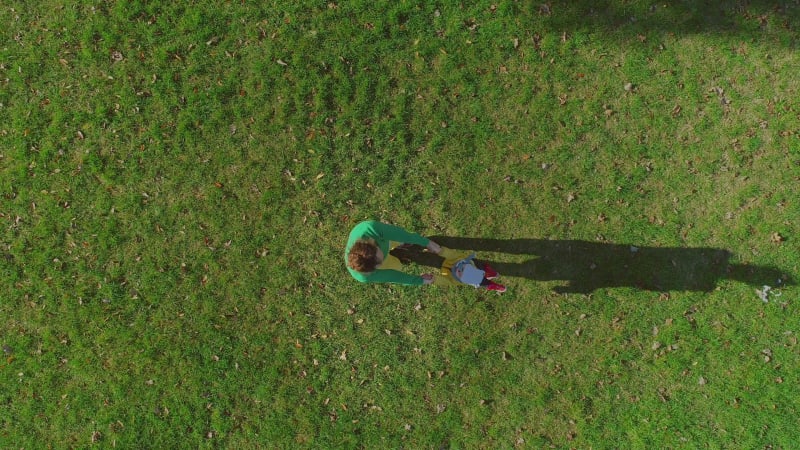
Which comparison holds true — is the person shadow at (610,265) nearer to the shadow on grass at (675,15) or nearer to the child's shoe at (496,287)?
the child's shoe at (496,287)

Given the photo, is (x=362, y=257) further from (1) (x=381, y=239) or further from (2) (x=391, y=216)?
(2) (x=391, y=216)

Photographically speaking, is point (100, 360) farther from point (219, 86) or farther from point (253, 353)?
point (219, 86)

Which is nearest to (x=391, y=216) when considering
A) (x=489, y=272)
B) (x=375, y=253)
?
(x=489, y=272)

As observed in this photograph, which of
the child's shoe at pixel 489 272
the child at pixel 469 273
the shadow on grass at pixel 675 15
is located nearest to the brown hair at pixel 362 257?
the child at pixel 469 273

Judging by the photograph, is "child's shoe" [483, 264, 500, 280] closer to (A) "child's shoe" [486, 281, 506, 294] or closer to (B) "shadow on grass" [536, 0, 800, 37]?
(A) "child's shoe" [486, 281, 506, 294]

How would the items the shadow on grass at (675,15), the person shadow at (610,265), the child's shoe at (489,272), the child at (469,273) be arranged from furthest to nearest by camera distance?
the shadow on grass at (675,15) → the person shadow at (610,265) → the child's shoe at (489,272) → the child at (469,273)

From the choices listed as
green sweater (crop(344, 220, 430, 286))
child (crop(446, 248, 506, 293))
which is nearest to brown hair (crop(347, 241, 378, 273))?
green sweater (crop(344, 220, 430, 286))
